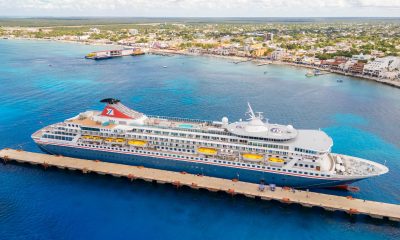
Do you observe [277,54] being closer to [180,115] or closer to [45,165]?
[180,115]

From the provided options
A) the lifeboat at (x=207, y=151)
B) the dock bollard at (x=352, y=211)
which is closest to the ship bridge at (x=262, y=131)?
the lifeboat at (x=207, y=151)

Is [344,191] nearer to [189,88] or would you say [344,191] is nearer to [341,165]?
[341,165]

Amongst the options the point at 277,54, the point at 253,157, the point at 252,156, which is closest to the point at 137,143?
the point at 252,156

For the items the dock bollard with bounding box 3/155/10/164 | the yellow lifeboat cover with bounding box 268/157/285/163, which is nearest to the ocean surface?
the dock bollard with bounding box 3/155/10/164

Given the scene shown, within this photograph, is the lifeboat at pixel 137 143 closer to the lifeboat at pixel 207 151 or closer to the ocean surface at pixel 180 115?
the ocean surface at pixel 180 115

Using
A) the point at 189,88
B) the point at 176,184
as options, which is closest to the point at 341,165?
the point at 176,184

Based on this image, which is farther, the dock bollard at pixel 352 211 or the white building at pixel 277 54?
the white building at pixel 277 54

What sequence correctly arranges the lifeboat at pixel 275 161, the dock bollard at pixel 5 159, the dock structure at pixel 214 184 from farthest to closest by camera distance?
the dock bollard at pixel 5 159 → the lifeboat at pixel 275 161 → the dock structure at pixel 214 184
